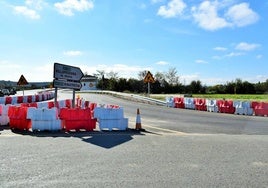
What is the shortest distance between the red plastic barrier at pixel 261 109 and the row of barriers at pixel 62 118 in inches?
509

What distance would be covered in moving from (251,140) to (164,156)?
420 centimetres

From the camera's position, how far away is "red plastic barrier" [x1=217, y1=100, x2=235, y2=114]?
84.9ft

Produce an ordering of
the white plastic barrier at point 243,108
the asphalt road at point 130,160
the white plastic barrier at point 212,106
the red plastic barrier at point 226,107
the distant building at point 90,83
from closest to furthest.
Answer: the asphalt road at point 130,160 < the white plastic barrier at point 243,108 < the red plastic barrier at point 226,107 < the white plastic barrier at point 212,106 < the distant building at point 90,83

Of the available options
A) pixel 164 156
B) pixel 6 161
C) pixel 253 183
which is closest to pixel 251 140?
pixel 164 156

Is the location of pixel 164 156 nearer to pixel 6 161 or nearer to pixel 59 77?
pixel 6 161

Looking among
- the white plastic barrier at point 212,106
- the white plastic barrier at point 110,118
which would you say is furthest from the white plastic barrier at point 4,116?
the white plastic barrier at point 212,106

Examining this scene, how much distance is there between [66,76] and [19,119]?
335 cm

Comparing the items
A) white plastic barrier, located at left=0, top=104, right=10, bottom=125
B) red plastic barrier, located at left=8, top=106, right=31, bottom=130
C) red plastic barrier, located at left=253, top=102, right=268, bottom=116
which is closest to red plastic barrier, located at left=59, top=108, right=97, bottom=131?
red plastic barrier, located at left=8, top=106, right=31, bottom=130

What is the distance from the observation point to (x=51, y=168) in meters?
7.33

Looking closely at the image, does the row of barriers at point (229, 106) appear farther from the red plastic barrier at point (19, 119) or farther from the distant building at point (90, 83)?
the distant building at point (90, 83)

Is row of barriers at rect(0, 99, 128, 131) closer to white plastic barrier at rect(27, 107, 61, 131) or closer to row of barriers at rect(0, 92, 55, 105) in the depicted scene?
white plastic barrier at rect(27, 107, 61, 131)

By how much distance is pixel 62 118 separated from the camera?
44.0 ft

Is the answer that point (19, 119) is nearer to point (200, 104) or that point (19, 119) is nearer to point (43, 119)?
point (43, 119)

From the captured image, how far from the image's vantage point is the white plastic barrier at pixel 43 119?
13.1 metres
